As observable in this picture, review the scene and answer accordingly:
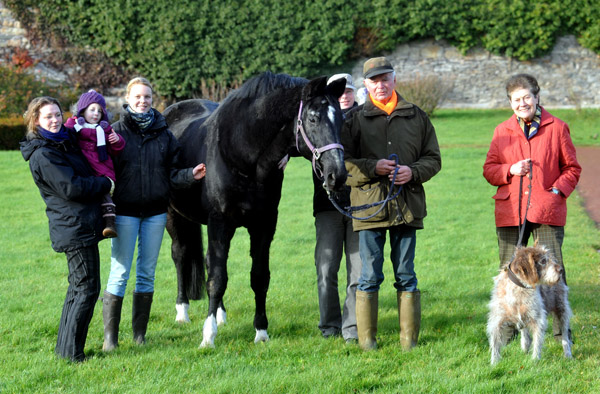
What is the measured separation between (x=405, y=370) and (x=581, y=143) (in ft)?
48.1

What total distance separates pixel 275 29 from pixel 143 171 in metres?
18.9

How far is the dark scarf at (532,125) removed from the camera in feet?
16.9

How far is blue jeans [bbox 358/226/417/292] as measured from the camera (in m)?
5.10

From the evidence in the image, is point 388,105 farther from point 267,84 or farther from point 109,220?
point 109,220

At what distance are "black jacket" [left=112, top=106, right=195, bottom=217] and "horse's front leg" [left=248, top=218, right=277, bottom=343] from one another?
28.6 inches

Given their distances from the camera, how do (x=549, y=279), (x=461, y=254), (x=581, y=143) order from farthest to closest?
1. (x=581, y=143)
2. (x=461, y=254)
3. (x=549, y=279)

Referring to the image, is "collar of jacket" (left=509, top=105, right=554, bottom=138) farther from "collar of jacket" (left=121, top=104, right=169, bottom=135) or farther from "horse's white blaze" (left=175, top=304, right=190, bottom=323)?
"horse's white blaze" (left=175, top=304, right=190, bottom=323)

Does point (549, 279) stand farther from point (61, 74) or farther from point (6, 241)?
point (61, 74)

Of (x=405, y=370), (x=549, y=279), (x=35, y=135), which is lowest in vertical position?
(x=405, y=370)

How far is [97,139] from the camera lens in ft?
16.3

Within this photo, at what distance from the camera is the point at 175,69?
74.8 feet

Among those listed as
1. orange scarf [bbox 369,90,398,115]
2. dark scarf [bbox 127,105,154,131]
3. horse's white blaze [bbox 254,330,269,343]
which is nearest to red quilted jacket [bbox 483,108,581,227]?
orange scarf [bbox 369,90,398,115]

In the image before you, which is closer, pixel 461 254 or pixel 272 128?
pixel 272 128

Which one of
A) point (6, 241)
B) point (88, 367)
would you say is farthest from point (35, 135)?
point (6, 241)
